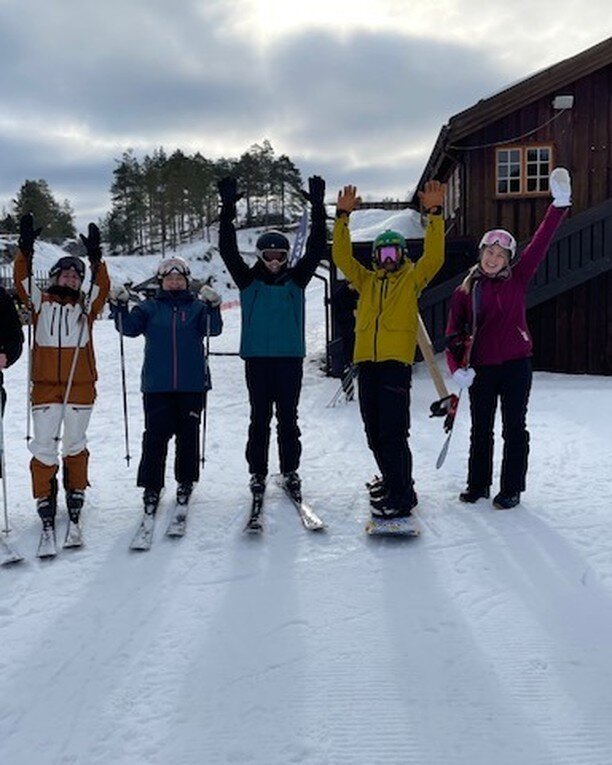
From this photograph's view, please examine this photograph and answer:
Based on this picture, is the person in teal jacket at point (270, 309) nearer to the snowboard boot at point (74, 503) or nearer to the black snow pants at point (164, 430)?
the black snow pants at point (164, 430)

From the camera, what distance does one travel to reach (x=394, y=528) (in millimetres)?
4219

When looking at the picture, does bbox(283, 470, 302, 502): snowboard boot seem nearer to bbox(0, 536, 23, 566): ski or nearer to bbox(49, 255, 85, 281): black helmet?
bbox(0, 536, 23, 566): ski

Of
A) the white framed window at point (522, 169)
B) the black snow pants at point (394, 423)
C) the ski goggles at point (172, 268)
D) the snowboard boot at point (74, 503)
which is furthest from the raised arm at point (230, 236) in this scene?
the white framed window at point (522, 169)

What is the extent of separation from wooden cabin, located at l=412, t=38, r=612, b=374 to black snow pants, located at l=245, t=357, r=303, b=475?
690 centimetres

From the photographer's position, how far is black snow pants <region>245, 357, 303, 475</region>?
4758mm

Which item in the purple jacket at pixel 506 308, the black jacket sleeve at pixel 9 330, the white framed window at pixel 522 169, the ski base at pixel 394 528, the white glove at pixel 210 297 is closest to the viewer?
the ski base at pixel 394 528

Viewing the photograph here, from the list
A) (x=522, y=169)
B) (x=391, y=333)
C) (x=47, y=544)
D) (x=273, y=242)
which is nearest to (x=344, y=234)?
(x=273, y=242)

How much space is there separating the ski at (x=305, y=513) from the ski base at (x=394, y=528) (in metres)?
0.34

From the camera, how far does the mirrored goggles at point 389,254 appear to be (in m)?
4.44

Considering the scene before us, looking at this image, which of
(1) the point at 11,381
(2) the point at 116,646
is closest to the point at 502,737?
(2) the point at 116,646

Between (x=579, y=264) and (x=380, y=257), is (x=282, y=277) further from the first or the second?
(x=579, y=264)

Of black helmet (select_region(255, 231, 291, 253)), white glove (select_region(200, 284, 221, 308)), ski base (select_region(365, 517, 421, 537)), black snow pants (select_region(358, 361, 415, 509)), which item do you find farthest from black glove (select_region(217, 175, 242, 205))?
ski base (select_region(365, 517, 421, 537))

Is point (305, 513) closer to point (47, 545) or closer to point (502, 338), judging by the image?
point (47, 545)

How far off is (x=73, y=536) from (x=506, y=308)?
337 centimetres
